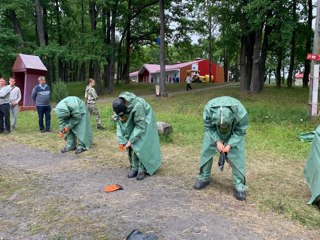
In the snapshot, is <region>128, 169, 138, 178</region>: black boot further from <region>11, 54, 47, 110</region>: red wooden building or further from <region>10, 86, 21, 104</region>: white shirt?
<region>11, 54, 47, 110</region>: red wooden building

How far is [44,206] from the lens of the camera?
15.5 feet

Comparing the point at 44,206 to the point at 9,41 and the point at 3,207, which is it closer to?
the point at 3,207

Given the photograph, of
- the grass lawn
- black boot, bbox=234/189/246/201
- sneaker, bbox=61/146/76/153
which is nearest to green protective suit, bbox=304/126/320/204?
the grass lawn

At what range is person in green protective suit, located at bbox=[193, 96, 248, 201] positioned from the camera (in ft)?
15.3

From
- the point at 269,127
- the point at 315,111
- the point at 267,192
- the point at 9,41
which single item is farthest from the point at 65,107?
the point at 9,41

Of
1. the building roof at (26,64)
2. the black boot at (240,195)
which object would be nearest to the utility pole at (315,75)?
the black boot at (240,195)

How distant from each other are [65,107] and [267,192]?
14.8ft

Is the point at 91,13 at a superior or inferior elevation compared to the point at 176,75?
superior

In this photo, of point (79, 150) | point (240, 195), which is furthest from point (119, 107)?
point (79, 150)

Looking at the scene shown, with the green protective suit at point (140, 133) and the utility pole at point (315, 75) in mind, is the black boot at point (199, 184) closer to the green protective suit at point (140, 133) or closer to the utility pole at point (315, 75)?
the green protective suit at point (140, 133)

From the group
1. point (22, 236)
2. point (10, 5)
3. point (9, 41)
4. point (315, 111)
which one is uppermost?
point (10, 5)

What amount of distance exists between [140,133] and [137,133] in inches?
2.4

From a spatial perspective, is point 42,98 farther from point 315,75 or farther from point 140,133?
point 315,75

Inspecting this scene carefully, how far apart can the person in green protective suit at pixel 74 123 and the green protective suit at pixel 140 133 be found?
225cm
